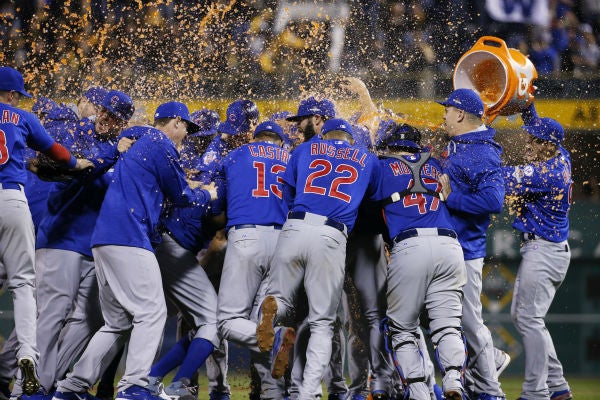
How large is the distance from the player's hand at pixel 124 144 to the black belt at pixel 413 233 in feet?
6.82

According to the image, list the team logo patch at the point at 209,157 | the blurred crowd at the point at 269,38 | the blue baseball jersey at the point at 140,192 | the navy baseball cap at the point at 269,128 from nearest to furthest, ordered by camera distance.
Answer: the blue baseball jersey at the point at 140,192 → the navy baseball cap at the point at 269,128 → the team logo patch at the point at 209,157 → the blurred crowd at the point at 269,38

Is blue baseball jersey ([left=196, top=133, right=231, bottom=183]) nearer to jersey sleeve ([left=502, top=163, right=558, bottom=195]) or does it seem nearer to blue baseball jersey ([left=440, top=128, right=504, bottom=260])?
blue baseball jersey ([left=440, top=128, right=504, bottom=260])

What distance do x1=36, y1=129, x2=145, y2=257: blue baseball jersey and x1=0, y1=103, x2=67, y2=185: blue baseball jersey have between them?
0.36 meters

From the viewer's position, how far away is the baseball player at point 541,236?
699 centimetres

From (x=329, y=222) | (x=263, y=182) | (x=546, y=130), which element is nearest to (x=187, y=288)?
(x=263, y=182)

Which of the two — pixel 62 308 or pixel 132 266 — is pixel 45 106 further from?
pixel 132 266

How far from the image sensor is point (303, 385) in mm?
5570

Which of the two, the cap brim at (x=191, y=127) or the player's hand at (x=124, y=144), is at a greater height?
the cap brim at (x=191, y=127)

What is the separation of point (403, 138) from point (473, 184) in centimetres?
65

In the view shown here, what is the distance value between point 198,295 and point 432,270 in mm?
1825

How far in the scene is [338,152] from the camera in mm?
6070

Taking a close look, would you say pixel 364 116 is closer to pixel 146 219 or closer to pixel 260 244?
pixel 260 244

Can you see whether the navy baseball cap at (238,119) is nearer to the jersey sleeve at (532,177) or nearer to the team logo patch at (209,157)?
the team logo patch at (209,157)

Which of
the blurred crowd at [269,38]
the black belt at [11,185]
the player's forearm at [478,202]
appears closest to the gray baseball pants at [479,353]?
the player's forearm at [478,202]
